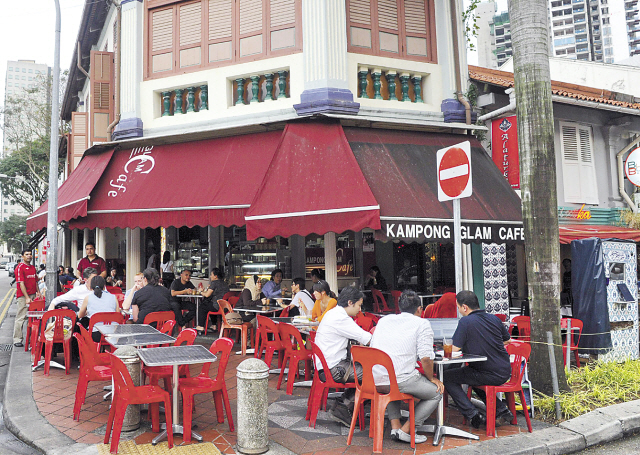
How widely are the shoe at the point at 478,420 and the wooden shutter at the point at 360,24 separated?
686 cm

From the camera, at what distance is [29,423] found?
561 cm

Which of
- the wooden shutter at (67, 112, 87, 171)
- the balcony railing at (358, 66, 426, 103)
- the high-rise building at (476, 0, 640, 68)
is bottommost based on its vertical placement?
the balcony railing at (358, 66, 426, 103)

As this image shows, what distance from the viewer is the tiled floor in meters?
4.90

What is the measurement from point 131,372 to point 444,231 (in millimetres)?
4918

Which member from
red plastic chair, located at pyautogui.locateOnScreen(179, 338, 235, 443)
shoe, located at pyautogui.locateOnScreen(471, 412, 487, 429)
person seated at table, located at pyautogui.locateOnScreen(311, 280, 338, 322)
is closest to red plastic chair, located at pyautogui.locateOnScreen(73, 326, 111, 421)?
red plastic chair, located at pyautogui.locateOnScreen(179, 338, 235, 443)

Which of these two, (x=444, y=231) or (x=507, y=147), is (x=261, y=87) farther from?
(x=507, y=147)

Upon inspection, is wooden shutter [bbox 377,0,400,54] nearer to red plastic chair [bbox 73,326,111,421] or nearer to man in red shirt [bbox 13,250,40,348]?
red plastic chair [bbox 73,326,111,421]

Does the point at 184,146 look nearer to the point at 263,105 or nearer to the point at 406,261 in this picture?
the point at 263,105

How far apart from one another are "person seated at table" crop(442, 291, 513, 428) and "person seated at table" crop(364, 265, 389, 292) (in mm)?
6495

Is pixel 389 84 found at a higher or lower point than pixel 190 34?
lower

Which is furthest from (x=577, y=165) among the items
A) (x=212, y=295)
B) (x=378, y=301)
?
(x=212, y=295)

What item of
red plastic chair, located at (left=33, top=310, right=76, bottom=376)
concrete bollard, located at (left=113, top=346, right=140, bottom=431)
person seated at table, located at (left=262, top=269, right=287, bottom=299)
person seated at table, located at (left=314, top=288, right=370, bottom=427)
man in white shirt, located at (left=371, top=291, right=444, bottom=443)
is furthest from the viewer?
person seated at table, located at (left=262, top=269, right=287, bottom=299)

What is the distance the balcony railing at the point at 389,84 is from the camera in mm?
9648

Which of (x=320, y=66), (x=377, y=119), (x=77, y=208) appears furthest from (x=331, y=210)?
(x=77, y=208)
